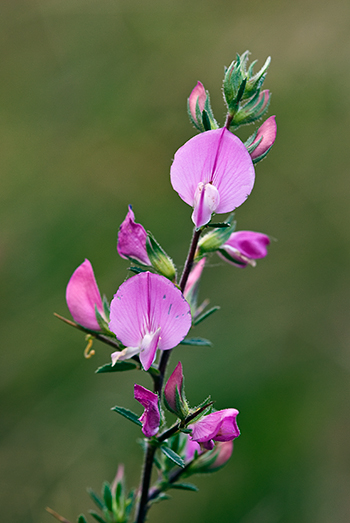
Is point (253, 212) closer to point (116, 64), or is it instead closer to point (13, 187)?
point (13, 187)

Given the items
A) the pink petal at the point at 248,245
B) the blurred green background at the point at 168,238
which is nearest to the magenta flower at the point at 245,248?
the pink petal at the point at 248,245

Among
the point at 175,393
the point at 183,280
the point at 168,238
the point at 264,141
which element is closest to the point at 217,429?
the point at 175,393

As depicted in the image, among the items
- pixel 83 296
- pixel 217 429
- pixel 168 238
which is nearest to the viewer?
pixel 217 429

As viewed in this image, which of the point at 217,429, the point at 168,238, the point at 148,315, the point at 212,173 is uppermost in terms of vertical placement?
the point at 168,238

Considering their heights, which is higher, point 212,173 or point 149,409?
point 212,173

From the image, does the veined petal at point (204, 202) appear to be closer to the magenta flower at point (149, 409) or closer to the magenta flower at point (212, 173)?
the magenta flower at point (212, 173)

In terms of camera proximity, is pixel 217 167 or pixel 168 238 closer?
pixel 217 167

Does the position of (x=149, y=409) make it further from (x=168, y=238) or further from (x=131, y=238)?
(x=168, y=238)

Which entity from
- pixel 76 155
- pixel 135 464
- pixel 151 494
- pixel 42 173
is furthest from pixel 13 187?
pixel 151 494
